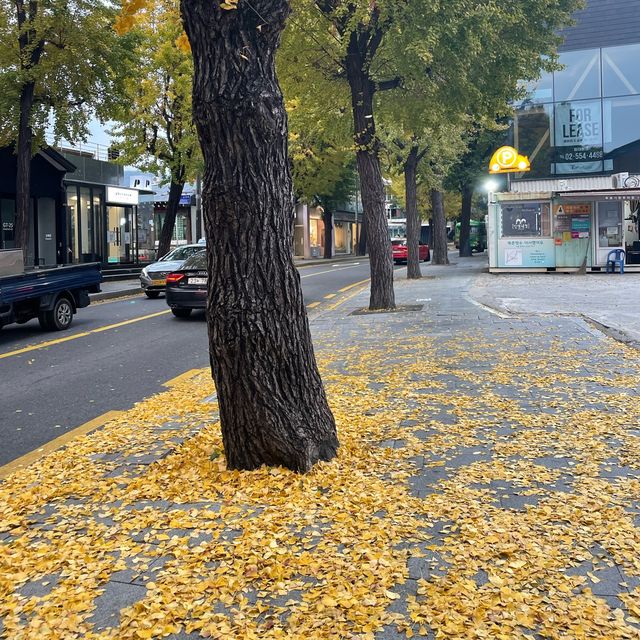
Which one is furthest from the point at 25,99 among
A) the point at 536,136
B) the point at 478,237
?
the point at 478,237

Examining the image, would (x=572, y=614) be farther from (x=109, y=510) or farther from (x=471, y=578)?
(x=109, y=510)

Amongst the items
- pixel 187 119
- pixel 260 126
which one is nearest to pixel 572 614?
pixel 260 126

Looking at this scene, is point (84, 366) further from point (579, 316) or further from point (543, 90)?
point (543, 90)

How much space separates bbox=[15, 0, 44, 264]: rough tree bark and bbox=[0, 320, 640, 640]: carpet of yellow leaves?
46.1ft

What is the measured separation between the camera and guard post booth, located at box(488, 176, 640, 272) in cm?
2609

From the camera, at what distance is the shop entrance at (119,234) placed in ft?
97.7

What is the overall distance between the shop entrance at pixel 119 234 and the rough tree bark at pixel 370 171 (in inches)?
717

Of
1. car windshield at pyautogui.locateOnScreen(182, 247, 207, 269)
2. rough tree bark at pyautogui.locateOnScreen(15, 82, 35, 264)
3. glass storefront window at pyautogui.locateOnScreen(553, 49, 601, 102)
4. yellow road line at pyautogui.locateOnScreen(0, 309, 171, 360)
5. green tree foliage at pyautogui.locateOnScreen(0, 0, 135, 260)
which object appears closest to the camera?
yellow road line at pyautogui.locateOnScreen(0, 309, 171, 360)

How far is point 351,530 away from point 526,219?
24984mm

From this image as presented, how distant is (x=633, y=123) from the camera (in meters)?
26.0

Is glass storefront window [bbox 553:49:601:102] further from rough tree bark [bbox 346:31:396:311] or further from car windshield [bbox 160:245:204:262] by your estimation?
car windshield [bbox 160:245:204:262]

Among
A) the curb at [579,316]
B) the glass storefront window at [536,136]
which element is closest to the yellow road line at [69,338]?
the curb at [579,316]

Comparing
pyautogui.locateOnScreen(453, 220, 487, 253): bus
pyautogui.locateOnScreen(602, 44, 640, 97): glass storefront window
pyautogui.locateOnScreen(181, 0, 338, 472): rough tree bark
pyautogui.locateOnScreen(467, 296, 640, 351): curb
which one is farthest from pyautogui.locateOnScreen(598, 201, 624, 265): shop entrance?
pyautogui.locateOnScreen(453, 220, 487, 253): bus

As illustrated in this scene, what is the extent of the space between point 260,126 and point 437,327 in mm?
7742
